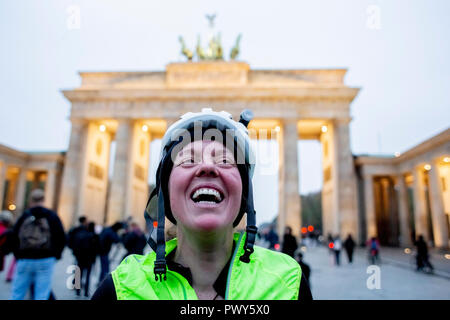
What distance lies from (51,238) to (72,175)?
2732cm

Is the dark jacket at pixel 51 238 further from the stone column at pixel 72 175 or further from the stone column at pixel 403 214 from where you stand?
the stone column at pixel 403 214

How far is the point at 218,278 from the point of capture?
129 centimetres

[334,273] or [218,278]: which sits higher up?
[218,278]

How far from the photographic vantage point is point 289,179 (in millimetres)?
28438

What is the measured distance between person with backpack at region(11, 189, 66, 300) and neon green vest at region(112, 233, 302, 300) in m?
3.75

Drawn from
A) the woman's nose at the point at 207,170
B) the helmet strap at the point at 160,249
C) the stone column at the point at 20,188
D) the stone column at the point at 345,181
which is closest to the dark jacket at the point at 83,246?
the helmet strap at the point at 160,249

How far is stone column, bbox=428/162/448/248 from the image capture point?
72.2 ft

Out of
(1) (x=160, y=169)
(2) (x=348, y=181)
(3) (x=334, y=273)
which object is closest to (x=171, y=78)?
(2) (x=348, y=181)

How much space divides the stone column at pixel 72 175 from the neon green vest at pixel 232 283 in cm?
3033

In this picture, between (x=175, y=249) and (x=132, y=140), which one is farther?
(x=132, y=140)

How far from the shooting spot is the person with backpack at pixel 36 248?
4207 mm

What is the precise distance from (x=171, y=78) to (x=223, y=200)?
3102 centimetres

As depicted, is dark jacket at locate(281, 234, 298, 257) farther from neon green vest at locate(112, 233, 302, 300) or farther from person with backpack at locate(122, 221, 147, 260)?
neon green vest at locate(112, 233, 302, 300)
